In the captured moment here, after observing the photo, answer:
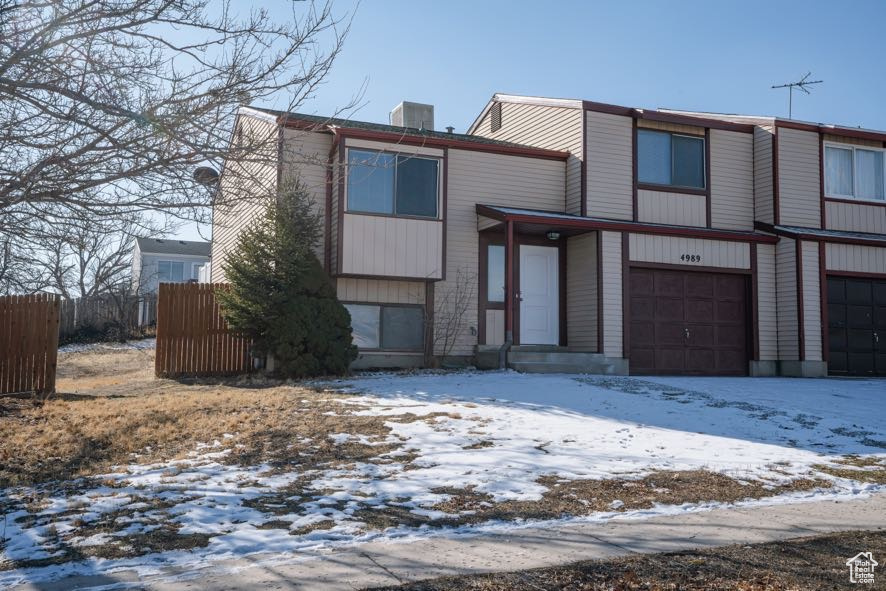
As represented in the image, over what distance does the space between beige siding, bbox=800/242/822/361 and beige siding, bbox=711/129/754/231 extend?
147 cm

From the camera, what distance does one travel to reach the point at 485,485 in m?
6.52

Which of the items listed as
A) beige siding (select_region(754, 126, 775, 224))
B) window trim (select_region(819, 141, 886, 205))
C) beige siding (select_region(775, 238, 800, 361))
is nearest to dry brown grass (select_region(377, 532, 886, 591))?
beige siding (select_region(775, 238, 800, 361))

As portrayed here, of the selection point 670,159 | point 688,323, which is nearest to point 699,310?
point 688,323

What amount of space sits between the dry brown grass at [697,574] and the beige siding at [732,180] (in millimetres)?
13413

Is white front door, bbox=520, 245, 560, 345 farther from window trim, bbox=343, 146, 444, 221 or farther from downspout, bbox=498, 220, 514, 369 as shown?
window trim, bbox=343, 146, 444, 221

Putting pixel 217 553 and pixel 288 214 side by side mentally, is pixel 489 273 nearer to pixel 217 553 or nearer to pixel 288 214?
pixel 288 214

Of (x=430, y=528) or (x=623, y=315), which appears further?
(x=623, y=315)

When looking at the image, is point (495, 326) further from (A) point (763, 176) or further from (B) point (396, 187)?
(A) point (763, 176)

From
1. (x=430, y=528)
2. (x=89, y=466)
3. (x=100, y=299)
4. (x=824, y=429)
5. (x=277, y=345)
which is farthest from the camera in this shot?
(x=100, y=299)

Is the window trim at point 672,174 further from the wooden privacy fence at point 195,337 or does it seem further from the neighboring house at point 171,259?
the neighboring house at point 171,259

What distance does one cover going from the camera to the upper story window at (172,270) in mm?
41928

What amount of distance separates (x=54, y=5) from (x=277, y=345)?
833 cm

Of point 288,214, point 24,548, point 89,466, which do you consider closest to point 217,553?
point 24,548

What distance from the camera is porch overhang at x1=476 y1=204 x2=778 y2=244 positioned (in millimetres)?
15164
